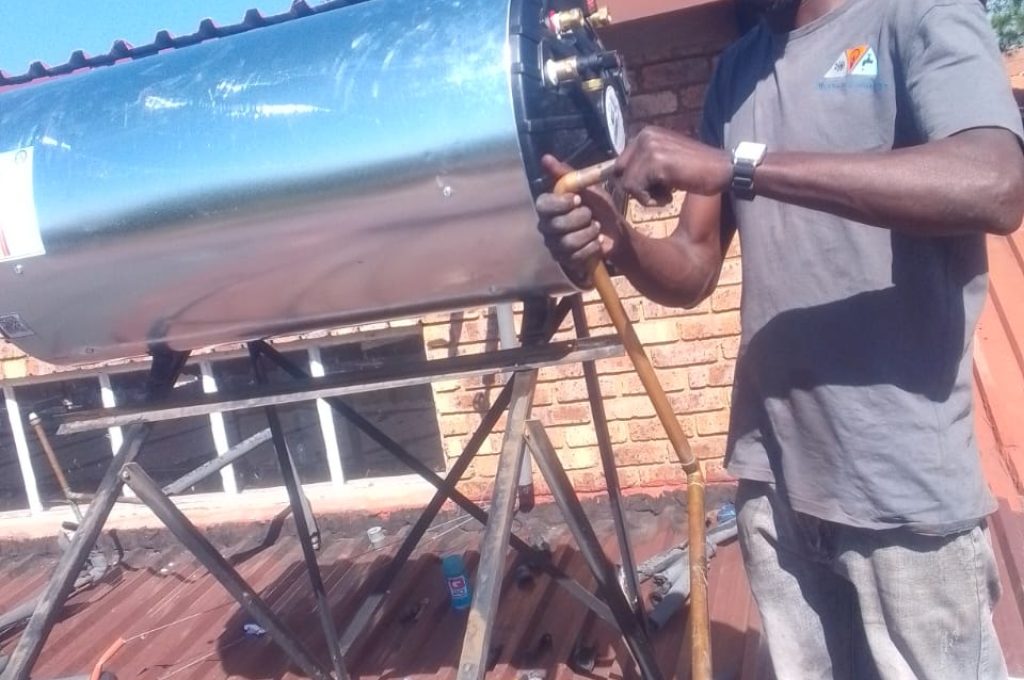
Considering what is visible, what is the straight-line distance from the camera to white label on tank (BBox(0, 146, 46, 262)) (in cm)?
195

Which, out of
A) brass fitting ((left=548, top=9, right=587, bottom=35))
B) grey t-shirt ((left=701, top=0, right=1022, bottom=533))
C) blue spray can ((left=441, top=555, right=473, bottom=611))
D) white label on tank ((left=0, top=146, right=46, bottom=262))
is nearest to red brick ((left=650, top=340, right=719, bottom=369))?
blue spray can ((left=441, top=555, right=473, bottom=611))

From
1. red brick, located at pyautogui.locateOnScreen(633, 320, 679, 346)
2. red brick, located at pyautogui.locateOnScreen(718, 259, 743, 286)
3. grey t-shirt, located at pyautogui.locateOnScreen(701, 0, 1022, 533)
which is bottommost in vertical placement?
red brick, located at pyautogui.locateOnScreen(633, 320, 679, 346)

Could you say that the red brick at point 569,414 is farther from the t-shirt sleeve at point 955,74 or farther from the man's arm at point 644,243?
the t-shirt sleeve at point 955,74

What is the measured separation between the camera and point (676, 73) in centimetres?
328

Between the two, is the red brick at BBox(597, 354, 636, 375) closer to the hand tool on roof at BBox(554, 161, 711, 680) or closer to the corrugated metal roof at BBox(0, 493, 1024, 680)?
the corrugated metal roof at BBox(0, 493, 1024, 680)

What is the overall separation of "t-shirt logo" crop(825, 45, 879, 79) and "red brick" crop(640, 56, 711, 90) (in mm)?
1768

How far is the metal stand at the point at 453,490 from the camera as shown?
1754mm

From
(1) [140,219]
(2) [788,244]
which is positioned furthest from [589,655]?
(1) [140,219]

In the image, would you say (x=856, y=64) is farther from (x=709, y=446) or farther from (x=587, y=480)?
(x=587, y=480)

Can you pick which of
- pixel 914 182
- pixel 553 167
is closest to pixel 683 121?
pixel 553 167

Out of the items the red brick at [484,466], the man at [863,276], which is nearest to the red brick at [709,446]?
the red brick at [484,466]

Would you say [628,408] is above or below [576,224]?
below

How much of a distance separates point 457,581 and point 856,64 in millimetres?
2203

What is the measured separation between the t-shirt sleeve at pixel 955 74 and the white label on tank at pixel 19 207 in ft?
5.72
